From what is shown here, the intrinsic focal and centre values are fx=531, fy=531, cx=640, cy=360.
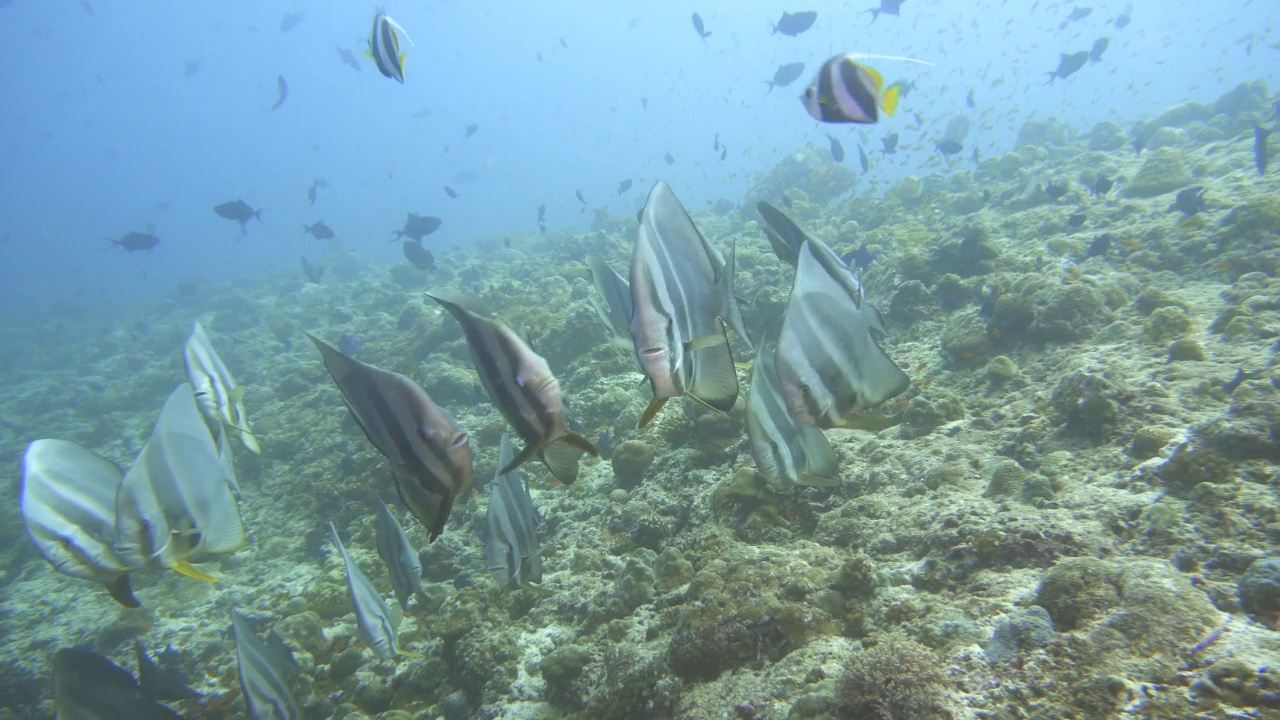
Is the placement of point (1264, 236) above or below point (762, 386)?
below

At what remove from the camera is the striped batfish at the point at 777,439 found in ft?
8.57

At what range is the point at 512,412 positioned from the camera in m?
1.49

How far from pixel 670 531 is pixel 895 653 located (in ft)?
9.35

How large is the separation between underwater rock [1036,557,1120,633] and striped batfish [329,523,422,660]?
3.80 metres

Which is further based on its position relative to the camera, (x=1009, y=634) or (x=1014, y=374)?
(x=1014, y=374)

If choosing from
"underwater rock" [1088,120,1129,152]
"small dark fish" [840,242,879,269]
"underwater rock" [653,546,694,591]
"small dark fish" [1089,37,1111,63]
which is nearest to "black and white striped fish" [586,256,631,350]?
"underwater rock" [653,546,694,591]

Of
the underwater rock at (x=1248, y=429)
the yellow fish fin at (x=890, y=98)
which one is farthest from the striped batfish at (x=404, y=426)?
the underwater rock at (x=1248, y=429)

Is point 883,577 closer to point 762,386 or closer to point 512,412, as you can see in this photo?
point 762,386

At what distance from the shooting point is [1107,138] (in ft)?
70.5

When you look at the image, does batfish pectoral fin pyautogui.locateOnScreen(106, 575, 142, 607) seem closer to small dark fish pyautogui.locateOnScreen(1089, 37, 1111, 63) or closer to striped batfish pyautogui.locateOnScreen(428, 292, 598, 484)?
striped batfish pyautogui.locateOnScreen(428, 292, 598, 484)

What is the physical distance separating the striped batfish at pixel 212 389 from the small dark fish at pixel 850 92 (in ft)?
14.7

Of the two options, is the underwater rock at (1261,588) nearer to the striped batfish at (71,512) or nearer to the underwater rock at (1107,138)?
the striped batfish at (71,512)

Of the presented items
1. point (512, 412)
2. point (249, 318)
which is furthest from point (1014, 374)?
point (249, 318)

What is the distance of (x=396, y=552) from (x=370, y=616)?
1.47 feet
